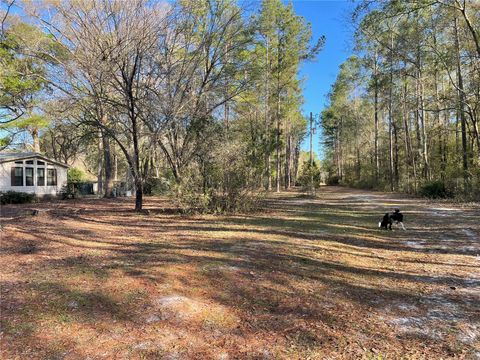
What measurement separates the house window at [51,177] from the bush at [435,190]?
23220 mm

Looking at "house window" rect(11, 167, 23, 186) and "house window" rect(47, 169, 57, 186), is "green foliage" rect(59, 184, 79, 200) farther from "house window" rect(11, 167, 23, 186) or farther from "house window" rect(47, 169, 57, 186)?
"house window" rect(11, 167, 23, 186)

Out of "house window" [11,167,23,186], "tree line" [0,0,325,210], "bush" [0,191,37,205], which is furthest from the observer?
"house window" [11,167,23,186]

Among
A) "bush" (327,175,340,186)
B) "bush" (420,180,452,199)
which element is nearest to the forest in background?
"bush" (420,180,452,199)

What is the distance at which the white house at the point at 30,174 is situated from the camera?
67.7ft

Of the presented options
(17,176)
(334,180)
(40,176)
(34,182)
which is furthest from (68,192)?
(334,180)

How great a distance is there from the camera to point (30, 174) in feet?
71.9

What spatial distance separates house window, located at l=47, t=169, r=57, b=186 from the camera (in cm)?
2295

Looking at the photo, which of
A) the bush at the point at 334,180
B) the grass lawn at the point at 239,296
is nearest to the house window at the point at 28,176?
the grass lawn at the point at 239,296

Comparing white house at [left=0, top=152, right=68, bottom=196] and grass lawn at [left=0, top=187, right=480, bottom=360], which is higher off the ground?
white house at [left=0, top=152, right=68, bottom=196]

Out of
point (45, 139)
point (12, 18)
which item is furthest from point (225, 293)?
point (45, 139)

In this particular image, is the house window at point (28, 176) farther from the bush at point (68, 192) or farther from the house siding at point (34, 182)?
the bush at point (68, 192)

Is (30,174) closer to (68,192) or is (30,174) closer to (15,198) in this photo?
(15,198)

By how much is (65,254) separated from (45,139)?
37.7 m

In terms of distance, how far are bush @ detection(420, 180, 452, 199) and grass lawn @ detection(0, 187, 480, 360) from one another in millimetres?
10790
